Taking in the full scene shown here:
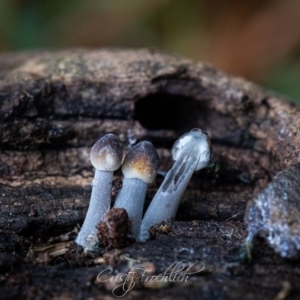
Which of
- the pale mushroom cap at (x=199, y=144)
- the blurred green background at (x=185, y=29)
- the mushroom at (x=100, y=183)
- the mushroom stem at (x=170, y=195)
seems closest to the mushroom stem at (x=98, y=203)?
the mushroom at (x=100, y=183)

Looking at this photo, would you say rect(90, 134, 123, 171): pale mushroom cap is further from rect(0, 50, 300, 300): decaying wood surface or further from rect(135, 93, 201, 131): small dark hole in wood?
rect(135, 93, 201, 131): small dark hole in wood

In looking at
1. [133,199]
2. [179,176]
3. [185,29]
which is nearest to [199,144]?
[179,176]

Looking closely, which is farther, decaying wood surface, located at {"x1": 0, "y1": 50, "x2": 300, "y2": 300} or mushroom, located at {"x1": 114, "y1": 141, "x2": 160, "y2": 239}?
mushroom, located at {"x1": 114, "y1": 141, "x2": 160, "y2": 239}

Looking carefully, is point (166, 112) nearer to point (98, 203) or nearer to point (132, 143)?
point (132, 143)

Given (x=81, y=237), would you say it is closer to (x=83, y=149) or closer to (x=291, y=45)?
(x=83, y=149)

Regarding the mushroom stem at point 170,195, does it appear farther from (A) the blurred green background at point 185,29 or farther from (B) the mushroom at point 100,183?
(A) the blurred green background at point 185,29

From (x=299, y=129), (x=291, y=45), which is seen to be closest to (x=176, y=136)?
(x=299, y=129)

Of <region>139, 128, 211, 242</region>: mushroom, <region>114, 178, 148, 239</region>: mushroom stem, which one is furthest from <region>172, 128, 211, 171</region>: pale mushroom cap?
<region>114, 178, 148, 239</region>: mushroom stem
